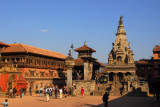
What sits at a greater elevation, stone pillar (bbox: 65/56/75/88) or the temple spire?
the temple spire

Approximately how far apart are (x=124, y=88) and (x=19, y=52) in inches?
801

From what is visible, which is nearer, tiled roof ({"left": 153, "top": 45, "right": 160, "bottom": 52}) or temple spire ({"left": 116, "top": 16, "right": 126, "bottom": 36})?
temple spire ({"left": 116, "top": 16, "right": 126, "bottom": 36})

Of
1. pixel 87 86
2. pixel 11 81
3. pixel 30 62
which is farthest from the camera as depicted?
pixel 30 62

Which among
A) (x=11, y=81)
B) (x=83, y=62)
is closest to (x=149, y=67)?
(x=83, y=62)

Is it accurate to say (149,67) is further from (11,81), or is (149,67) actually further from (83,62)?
(11,81)

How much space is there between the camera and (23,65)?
131 ft

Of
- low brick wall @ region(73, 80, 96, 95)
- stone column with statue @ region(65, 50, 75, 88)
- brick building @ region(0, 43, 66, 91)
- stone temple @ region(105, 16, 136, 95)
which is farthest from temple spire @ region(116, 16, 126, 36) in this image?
low brick wall @ region(73, 80, 96, 95)

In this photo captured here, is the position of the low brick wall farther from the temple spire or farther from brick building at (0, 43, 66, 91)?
the temple spire

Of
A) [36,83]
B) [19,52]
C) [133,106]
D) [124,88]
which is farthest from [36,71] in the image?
[133,106]

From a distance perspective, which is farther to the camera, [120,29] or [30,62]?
[120,29]

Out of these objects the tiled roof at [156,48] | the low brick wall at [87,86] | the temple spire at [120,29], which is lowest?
the low brick wall at [87,86]

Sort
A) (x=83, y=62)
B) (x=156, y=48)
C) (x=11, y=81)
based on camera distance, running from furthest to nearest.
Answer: (x=156, y=48) < (x=83, y=62) < (x=11, y=81)

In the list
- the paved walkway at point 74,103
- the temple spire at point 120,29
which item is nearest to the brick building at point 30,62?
the paved walkway at point 74,103

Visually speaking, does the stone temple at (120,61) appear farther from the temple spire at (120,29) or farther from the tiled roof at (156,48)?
the tiled roof at (156,48)
